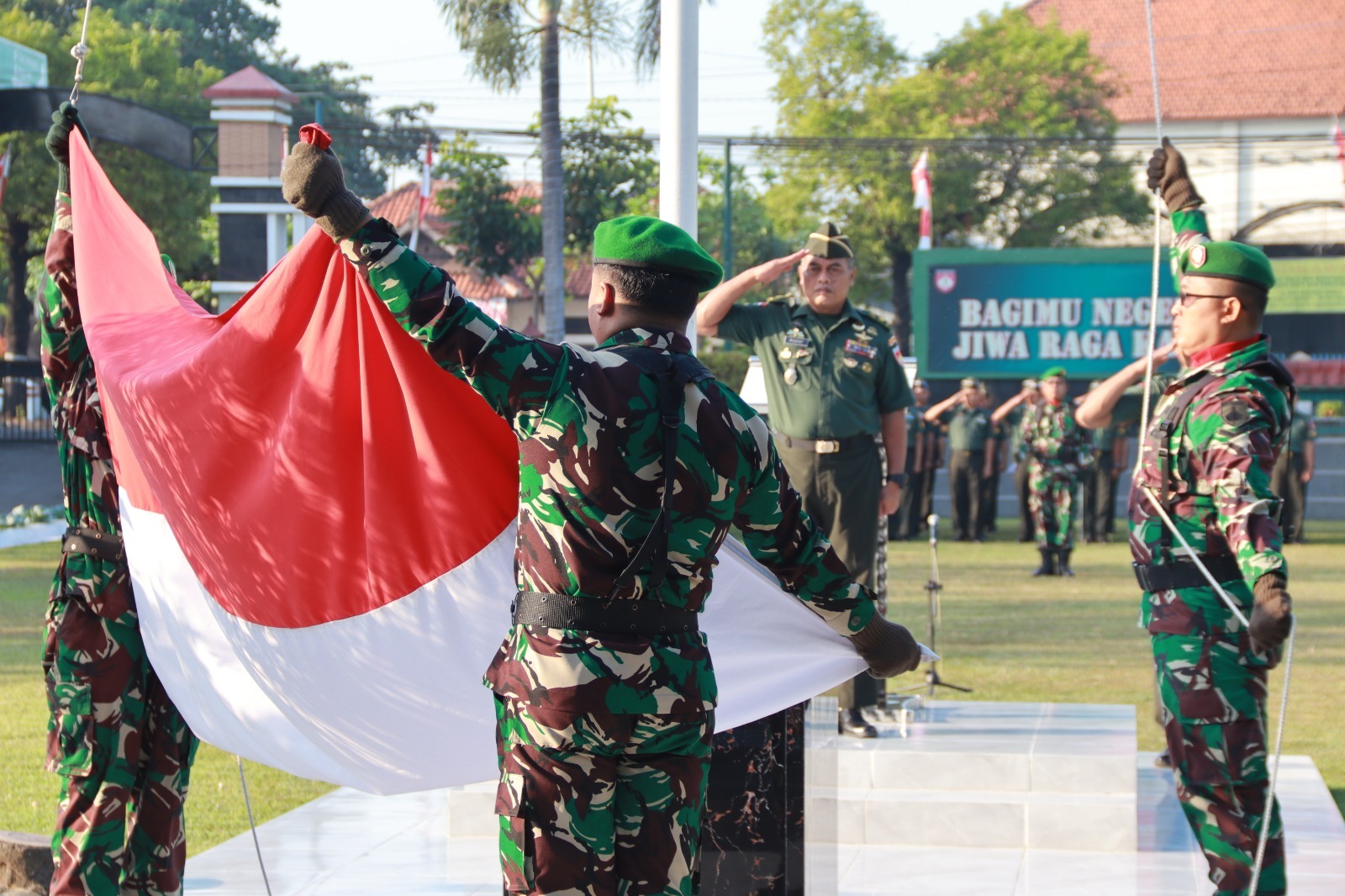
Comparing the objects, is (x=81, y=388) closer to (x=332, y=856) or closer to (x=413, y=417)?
(x=413, y=417)

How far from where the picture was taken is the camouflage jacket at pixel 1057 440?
650 inches

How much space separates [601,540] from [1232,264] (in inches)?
94.9

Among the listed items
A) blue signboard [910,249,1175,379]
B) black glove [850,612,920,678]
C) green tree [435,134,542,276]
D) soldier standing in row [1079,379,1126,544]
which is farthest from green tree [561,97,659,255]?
black glove [850,612,920,678]

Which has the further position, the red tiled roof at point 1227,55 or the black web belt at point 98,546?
the red tiled roof at point 1227,55

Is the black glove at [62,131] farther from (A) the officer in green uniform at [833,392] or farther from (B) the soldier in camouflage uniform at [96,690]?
(A) the officer in green uniform at [833,392]

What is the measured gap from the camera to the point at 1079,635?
11609 millimetres

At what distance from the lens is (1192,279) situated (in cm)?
454

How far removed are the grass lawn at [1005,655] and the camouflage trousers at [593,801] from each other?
3475 millimetres

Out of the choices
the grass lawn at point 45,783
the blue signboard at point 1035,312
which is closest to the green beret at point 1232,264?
the grass lawn at point 45,783

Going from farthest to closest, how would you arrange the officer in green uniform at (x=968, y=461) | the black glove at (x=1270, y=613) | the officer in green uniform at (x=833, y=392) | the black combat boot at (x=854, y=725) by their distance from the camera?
the officer in green uniform at (x=968, y=461) → the officer in green uniform at (x=833, y=392) → the black combat boot at (x=854, y=725) → the black glove at (x=1270, y=613)

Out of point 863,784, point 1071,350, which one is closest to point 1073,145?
point 1071,350

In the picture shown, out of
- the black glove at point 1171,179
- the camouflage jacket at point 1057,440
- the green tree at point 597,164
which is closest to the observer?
the black glove at point 1171,179

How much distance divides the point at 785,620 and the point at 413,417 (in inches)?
41.5

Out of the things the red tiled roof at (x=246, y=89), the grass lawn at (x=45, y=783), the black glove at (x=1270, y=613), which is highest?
the red tiled roof at (x=246, y=89)
